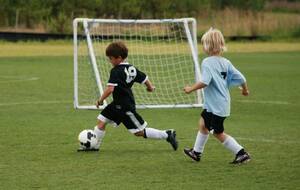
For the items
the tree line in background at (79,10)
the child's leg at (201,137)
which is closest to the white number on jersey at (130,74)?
the child's leg at (201,137)

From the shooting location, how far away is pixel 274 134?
475 inches

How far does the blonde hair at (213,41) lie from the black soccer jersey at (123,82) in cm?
123

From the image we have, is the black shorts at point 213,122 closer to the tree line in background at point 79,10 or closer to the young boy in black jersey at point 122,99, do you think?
the young boy in black jersey at point 122,99

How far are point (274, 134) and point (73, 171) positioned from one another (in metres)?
3.95

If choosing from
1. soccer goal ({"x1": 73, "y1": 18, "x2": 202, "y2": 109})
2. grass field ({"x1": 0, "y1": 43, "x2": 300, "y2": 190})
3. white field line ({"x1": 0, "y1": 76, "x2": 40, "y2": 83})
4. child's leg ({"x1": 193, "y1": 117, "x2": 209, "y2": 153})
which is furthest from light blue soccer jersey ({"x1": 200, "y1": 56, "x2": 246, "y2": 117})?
white field line ({"x1": 0, "y1": 76, "x2": 40, "y2": 83})

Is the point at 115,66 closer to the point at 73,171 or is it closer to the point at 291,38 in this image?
the point at 73,171

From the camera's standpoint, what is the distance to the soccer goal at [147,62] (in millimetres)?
15875

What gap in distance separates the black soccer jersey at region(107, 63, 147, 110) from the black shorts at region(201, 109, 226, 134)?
3.92ft

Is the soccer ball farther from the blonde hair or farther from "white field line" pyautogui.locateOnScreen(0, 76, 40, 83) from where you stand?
"white field line" pyautogui.locateOnScreen(0, 76, 40, 83)

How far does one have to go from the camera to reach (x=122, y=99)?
Result: 10414 mm

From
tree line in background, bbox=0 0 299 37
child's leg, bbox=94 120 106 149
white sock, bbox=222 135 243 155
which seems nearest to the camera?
white sock, bbox=222 135 243 155

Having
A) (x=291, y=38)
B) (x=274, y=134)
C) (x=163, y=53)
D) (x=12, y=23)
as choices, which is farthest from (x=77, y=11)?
(x=274, y=134)

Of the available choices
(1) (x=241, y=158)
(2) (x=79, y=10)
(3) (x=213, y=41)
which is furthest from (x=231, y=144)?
(2) (x=79, y=10)

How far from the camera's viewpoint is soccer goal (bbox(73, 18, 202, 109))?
15875 mm
